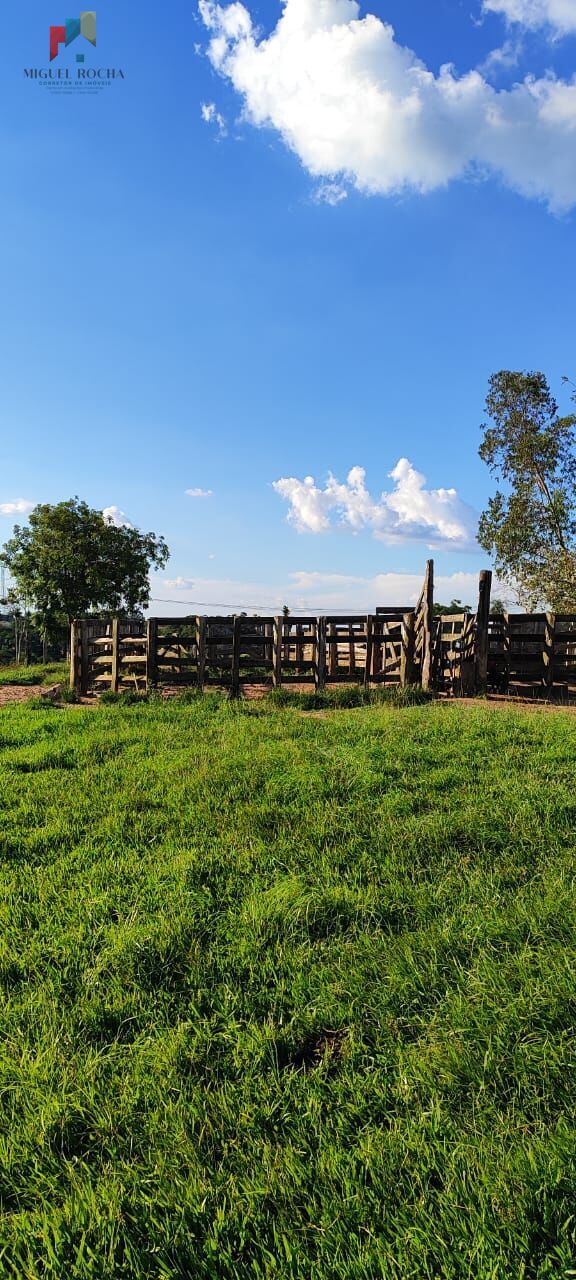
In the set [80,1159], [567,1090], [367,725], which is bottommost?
[80,1159]

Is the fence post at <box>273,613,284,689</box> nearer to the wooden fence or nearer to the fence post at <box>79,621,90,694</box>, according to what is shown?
the wooden fence

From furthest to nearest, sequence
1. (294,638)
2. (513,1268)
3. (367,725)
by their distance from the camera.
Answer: (294,638) → (367,725) → (513,1268)

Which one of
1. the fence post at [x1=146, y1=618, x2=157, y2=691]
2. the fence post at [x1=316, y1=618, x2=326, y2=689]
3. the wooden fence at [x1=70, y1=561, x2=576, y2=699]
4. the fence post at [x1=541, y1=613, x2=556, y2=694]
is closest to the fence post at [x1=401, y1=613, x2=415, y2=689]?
the wooden fence at [x1=70, y1=561, x2=576, y2=699]

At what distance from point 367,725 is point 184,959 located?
20.7 feet

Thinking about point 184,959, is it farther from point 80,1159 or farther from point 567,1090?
point 567,1090

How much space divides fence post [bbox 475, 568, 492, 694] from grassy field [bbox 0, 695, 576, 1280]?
11049 millimetres

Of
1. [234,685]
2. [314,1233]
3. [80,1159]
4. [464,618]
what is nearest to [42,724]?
[234,685]

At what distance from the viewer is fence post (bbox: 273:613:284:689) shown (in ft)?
56.9

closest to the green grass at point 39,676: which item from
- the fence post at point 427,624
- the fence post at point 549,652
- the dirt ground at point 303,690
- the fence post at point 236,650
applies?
the dirt ground at point 303,690

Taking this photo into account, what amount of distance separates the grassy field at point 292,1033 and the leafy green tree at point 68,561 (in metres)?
40.1

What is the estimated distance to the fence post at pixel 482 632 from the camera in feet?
56.5

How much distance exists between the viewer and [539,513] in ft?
104

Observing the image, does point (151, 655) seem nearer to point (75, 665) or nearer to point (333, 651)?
point (75, 665)

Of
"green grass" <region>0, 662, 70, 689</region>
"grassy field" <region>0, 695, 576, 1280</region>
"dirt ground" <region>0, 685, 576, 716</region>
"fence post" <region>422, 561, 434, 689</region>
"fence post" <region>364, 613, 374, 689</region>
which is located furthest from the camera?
"green grass" <region>0, 662, 70, 689</region>
